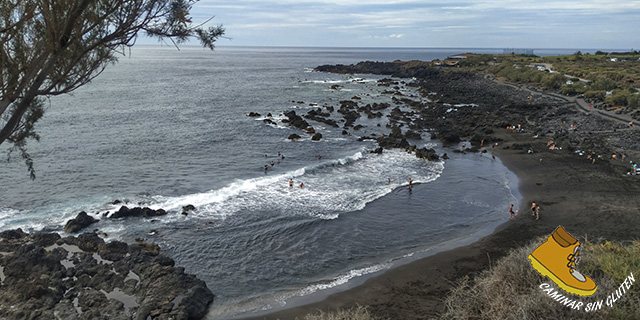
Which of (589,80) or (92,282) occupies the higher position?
(589,80)

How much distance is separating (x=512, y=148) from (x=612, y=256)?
34.6 m

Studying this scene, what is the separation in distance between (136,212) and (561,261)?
25476mm

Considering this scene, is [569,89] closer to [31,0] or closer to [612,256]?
[612,256]

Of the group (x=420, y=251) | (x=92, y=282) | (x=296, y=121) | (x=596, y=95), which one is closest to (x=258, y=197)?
(x=420, y=251)

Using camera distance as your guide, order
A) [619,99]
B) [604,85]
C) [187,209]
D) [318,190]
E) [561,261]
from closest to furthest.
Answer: [561,261], [187,209], [318,190], [619,99], [604,85]

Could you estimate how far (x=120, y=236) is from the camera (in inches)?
906

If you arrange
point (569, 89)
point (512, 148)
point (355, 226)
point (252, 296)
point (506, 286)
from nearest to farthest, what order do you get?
point (506, 286), point (252, 296), point (355, 226), point (512, 148), point (569, 89)

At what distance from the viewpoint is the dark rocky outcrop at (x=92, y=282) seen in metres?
15.9

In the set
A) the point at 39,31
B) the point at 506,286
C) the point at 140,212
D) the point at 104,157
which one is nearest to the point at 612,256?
the point at 506,286

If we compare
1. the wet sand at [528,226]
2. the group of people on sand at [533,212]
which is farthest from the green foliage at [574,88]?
the group of people on sand at [533,212]

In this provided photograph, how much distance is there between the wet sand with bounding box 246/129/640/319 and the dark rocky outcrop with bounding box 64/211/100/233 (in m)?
14.6

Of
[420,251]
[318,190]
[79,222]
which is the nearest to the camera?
[420,251]

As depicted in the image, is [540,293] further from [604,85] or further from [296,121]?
[604,85]

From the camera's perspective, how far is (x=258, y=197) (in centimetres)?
3022
